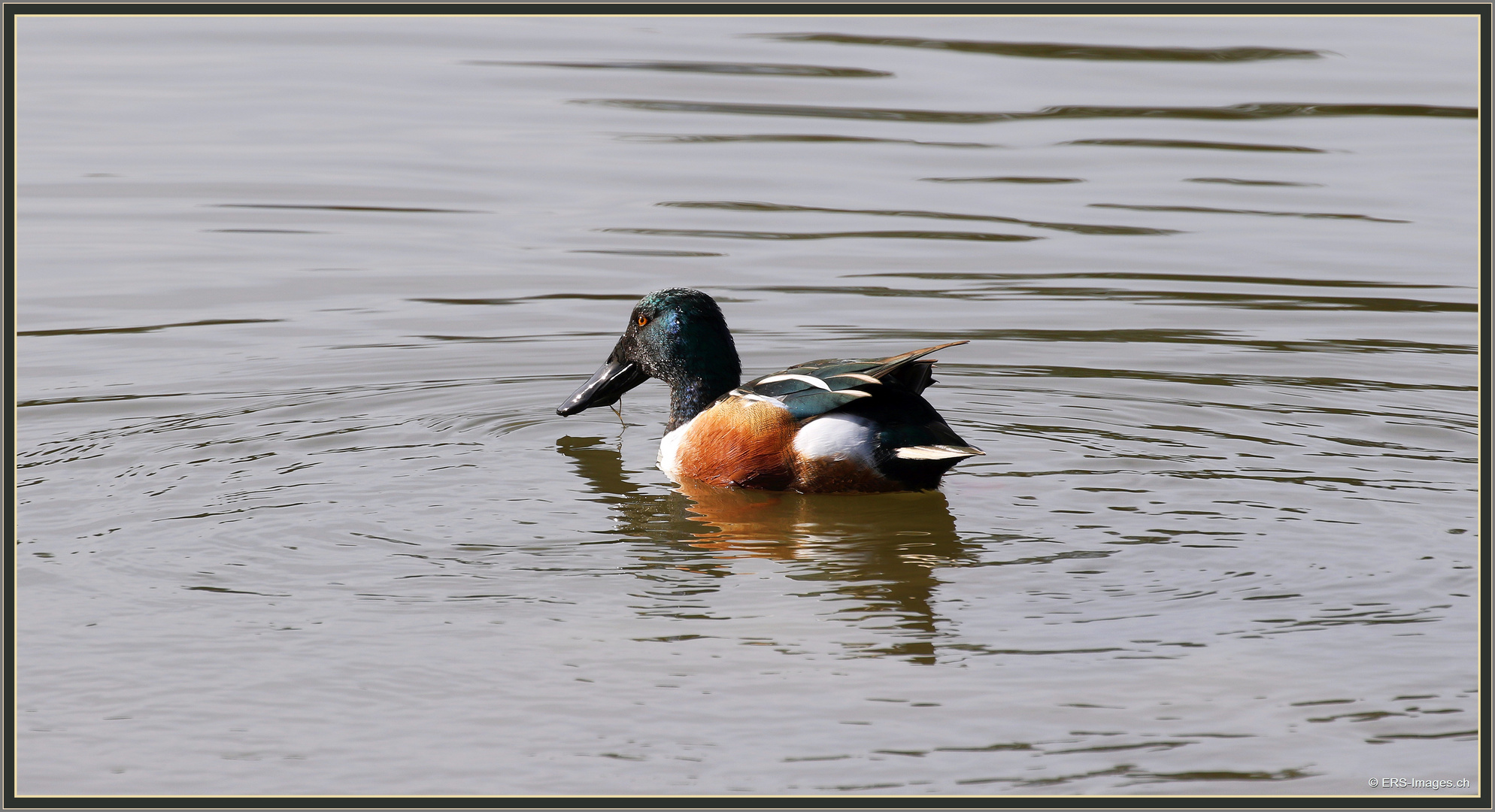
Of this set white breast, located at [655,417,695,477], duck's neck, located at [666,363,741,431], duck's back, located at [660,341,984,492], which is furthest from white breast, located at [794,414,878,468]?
duck's neck, located at [666,363,741,431]

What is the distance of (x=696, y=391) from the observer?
8406 mm

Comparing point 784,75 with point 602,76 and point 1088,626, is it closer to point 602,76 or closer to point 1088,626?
point 602,76

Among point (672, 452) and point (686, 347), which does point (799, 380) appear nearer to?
point (672, 452)

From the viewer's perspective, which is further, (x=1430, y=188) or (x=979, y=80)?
(x=979, y=80)

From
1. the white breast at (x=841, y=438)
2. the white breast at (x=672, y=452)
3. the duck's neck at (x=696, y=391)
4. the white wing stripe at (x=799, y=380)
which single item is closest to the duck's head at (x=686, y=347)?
the duck's neck at (x=696, y=391)

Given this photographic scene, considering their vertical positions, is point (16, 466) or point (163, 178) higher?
point (163, 178)

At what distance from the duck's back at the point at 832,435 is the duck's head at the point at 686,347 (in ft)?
1.91

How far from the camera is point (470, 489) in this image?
7.42 m

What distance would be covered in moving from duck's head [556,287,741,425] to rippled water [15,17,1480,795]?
43cm

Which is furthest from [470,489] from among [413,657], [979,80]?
[979,80]

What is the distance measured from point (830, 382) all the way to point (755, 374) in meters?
2.42

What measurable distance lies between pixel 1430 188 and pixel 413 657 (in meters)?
10.8

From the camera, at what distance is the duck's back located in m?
7.36

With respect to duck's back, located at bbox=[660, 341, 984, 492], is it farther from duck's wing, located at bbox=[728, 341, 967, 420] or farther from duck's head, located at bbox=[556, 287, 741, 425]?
duck's head, located at bbox=[556, 287, 741, 425]
